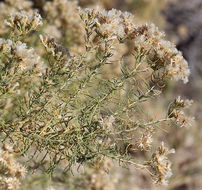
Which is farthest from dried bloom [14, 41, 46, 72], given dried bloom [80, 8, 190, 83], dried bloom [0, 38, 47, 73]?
dried bloom [80, 8, 190, 83]

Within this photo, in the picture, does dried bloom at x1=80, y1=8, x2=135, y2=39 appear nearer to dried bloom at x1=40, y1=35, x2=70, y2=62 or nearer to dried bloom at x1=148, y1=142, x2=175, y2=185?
dried bloom at x1=40, y1=35, x2=70, y2=62

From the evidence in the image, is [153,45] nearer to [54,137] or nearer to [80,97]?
[80,97]

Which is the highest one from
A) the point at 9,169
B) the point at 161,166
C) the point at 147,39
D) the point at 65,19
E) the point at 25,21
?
the point at 65,19

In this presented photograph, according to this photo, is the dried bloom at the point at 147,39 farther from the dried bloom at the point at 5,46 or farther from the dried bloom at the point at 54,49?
the dried bloom at the point at 5,46

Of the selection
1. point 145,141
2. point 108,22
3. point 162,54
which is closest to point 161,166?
point 145,141

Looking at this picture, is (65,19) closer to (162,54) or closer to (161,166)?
(162,54)

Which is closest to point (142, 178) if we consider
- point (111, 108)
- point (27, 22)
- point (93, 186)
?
point (93, 186)

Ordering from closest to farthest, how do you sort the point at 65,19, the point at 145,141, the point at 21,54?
the point at 21,54, the point at 145,141, the point at 65,19
